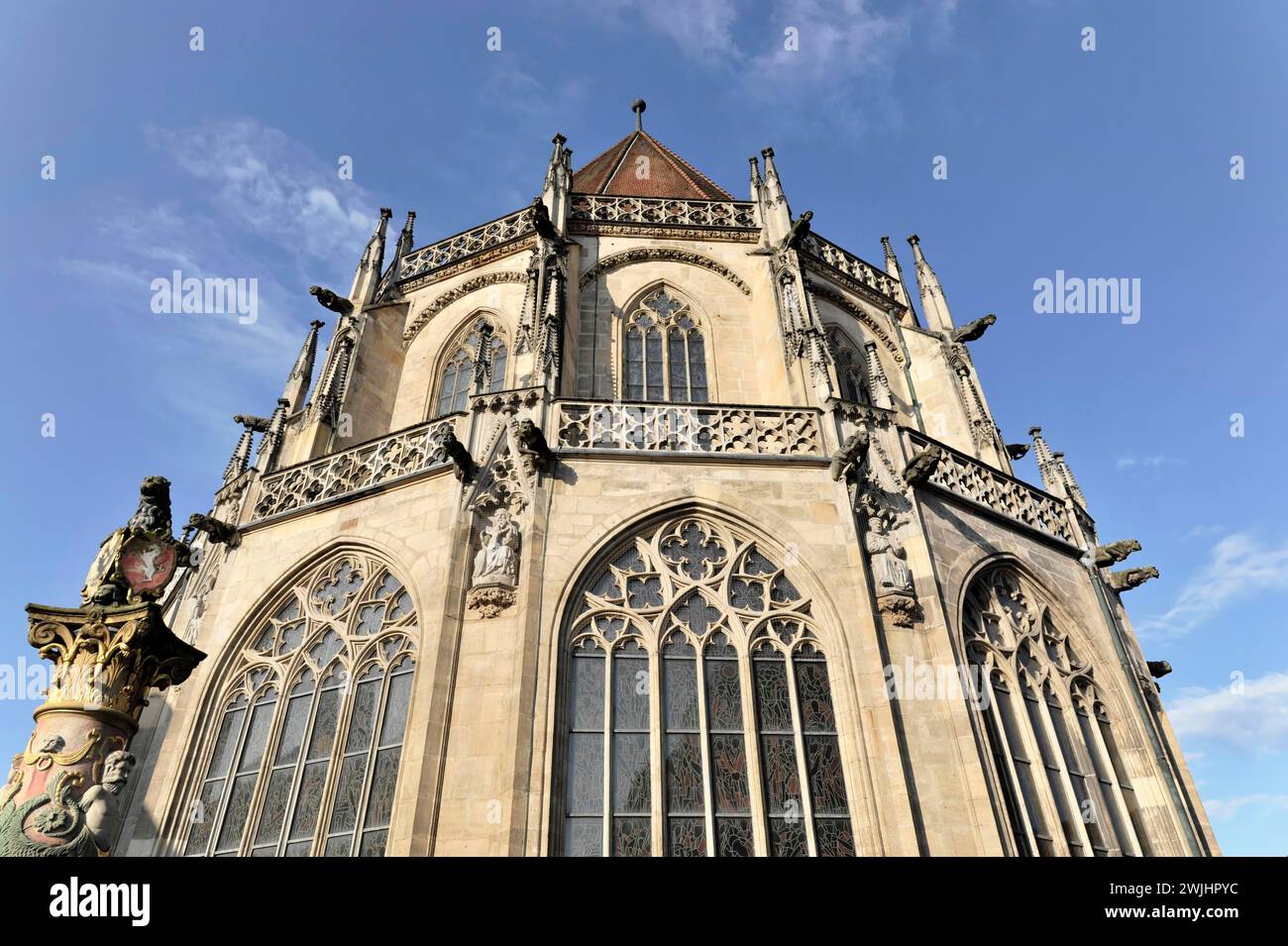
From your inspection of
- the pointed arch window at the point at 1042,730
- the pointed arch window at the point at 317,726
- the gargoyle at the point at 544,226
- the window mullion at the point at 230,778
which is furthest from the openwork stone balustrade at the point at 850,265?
the window mullion at the point at 230,778

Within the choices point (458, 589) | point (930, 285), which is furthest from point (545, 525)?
point (930, 285)

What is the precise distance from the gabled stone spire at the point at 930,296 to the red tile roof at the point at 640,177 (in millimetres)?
4389

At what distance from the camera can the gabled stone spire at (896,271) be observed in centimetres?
1666

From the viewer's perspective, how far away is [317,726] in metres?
9.48

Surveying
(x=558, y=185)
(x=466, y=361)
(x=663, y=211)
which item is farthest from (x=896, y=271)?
(x=466, y=361)

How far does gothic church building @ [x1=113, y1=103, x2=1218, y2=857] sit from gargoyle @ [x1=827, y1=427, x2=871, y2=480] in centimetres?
3

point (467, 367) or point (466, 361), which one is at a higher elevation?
point (466, 361)

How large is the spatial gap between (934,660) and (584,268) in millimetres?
8777

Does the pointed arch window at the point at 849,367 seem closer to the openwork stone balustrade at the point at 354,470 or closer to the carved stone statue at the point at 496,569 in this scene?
the openwork stone balustrade at the point at 354,470

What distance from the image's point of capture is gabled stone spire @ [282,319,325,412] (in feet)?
45.6

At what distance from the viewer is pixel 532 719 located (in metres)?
8.26

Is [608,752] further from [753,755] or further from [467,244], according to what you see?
[467,244]

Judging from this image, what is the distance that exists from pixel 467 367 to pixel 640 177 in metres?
8.39
